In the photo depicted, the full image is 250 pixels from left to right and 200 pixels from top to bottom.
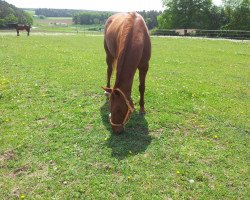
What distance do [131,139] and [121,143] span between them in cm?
31

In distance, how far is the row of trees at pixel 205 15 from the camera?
5941 centimetres

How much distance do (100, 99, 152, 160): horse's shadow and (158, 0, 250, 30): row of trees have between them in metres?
58.1

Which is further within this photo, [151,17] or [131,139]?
[151,17]

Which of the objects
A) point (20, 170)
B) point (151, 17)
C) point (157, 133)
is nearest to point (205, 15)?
point (151, 17)

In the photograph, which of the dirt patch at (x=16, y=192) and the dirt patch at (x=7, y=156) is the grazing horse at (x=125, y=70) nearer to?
the dirt patch at (x=7, y=156)

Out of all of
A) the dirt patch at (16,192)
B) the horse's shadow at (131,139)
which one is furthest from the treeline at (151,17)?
the dirt patch at (16,192)

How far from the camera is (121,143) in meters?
6.01

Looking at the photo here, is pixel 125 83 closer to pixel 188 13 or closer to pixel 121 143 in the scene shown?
pixel 121 143

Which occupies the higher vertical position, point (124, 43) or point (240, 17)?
point (240, 17)

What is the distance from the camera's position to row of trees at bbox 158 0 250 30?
195ft

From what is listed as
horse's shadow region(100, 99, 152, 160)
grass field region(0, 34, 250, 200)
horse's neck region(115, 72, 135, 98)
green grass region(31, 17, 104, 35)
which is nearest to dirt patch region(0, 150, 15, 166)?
grass field region(0, 34, 250, 200)

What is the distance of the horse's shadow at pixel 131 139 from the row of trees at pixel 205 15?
58072 millimetres

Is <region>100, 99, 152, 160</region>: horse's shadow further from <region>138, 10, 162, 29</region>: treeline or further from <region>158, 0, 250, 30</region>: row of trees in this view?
<region>138, 10, 162, 29</region>: treeline

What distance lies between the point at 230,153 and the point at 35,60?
11.7 metres
